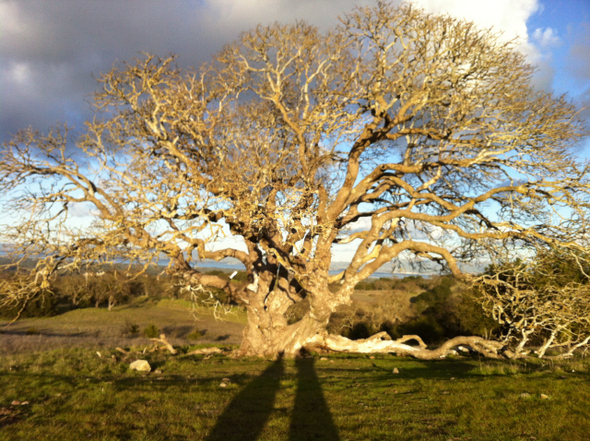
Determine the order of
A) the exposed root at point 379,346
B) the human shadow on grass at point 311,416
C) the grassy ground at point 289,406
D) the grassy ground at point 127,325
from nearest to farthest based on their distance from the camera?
1. the grassy ground at point 289,406
2. the human shadow on grass at point 311,416
3. the exposed root at point 379,346
4. the grassy ground at point 127,325

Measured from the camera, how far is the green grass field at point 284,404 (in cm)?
566

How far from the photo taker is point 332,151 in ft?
50.8

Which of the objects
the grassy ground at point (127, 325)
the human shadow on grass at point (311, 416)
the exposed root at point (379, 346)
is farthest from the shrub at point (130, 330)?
the human shadow on grass at point (311, 416)

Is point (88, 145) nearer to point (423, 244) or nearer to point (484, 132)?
point (423, 244)

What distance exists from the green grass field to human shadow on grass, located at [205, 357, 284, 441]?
19 mm

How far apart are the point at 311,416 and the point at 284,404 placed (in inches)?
38.6

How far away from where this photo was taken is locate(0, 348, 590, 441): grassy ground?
565 cm

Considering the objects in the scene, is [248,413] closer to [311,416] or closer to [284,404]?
[284,404]

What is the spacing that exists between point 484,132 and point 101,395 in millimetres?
13472

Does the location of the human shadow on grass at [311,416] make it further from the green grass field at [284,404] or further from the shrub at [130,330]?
the shrub at [130,330]

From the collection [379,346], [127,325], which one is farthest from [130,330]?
[379,346]

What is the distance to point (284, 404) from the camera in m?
7.69

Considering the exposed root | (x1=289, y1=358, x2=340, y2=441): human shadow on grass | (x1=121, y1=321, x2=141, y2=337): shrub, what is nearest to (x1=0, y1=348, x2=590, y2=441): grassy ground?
(x1=289, y1=358, x2=340, y2=441): human shadow on grass

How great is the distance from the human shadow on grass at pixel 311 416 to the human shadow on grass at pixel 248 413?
1.75 feet
